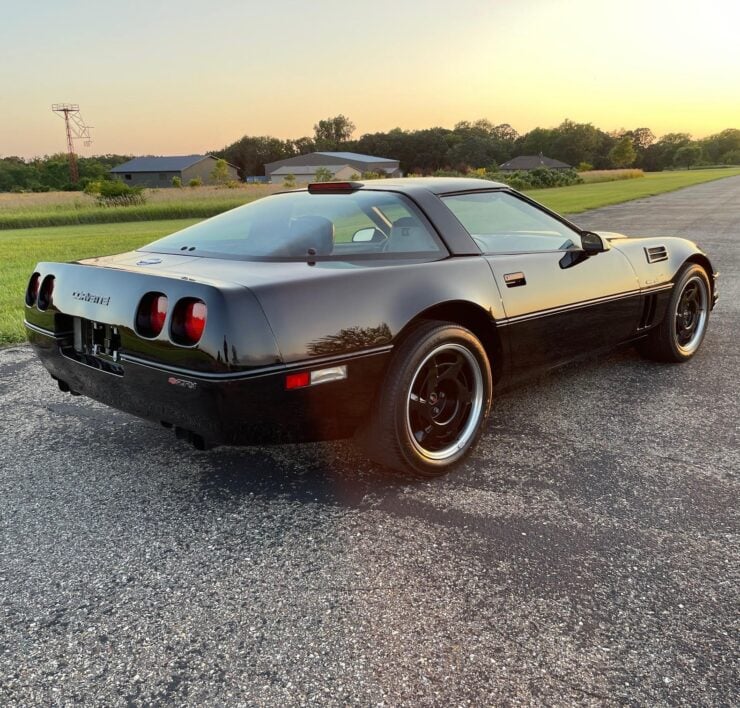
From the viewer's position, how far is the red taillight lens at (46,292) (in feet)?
9.13

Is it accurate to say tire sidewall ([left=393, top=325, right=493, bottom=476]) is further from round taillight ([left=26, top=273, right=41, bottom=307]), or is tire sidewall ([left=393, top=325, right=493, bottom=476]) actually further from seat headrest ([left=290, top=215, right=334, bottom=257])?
round taillight ([left=26, top=273, right=41, bottom=307])

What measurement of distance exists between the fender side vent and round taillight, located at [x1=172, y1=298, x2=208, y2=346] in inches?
115

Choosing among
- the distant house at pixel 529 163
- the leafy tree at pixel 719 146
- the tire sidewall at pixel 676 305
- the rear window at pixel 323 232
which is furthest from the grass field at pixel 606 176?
the leafy tree at pixel 719 146

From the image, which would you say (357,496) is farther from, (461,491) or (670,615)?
(670,615)

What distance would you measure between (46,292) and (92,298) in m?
0.42

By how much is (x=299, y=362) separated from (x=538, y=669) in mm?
1210

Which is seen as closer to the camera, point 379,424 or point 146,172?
point 379,424

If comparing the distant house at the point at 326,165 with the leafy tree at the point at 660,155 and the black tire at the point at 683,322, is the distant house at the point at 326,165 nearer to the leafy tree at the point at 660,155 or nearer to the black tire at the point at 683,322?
the leafy tree at the point at 660,155

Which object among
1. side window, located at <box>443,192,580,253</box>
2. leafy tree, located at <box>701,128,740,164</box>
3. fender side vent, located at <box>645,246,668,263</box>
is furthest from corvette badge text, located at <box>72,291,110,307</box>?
leafy tree, located at <box>701,128,740,164</box>

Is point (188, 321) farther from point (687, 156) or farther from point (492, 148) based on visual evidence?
point (687, 156)

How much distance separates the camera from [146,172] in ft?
331

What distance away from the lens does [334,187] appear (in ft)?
10.3

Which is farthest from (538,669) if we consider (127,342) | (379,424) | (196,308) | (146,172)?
(146,172)

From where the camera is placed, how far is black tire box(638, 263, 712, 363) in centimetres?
411
